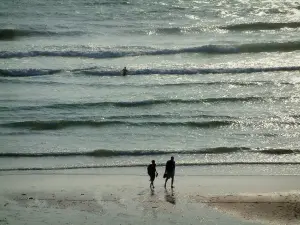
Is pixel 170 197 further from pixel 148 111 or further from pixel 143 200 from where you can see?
pixel 148 111

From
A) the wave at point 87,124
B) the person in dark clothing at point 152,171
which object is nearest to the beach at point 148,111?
the wave at point 87,124

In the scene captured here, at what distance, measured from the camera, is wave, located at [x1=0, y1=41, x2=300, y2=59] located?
4122cm

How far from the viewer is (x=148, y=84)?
35469 mm

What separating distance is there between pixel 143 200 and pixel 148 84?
48.9ft

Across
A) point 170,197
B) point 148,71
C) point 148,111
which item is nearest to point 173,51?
point 148,71

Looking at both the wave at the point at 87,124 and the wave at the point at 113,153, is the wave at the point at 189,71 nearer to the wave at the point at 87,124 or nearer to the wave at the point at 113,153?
the wave at the point at 87,124

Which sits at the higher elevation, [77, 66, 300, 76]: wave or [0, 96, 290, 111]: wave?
[77, 66, 300, 76]: wave

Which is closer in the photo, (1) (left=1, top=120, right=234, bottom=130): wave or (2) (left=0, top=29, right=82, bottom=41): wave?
(1) (left=1, top=120, right=234, bottom=130): wave

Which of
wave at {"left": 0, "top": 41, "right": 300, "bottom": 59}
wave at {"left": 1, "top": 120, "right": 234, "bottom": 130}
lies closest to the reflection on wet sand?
wave at {"left": 1, "top": 120, "right": 234, "bottom": 130}

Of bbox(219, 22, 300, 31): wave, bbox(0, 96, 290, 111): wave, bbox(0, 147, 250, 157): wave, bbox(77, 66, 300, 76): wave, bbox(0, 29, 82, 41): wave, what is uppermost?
bbox(219, 22, 300, 31): wave

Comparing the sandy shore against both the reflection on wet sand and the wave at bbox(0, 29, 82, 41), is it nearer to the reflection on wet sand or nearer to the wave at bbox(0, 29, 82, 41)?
the reflection on wet sand

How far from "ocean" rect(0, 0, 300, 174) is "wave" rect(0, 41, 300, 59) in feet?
0.22

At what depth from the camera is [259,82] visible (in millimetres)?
35469

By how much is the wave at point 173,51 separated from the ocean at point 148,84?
7 centimetres
